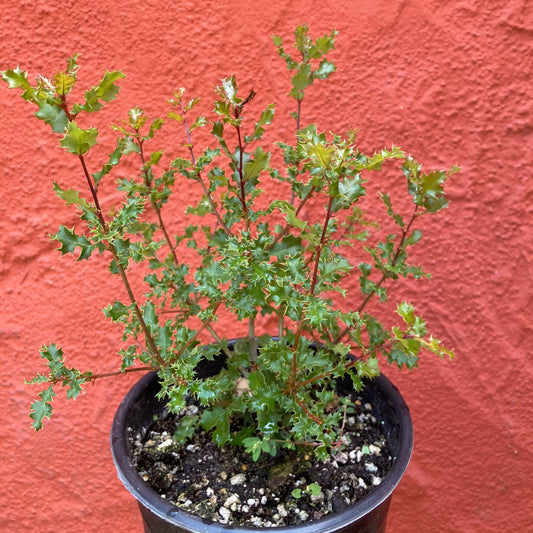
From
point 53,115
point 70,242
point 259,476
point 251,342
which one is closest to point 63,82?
point 53,115

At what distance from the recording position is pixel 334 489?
3.10 feet

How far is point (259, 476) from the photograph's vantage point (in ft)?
3.21

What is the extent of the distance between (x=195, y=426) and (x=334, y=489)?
10.5 inches

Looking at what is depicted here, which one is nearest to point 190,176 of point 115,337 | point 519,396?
point 115,337

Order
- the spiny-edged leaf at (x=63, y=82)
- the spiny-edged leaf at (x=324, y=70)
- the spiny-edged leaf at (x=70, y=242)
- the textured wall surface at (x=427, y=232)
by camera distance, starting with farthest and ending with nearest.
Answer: the textured wall surface at (x=427, y=232)
the spiny-edged leaf at (x=324, y=70)
the spiny-edged leaf at (x=70, y=242)
the spiny-edged leaf at (x=63, y=82)

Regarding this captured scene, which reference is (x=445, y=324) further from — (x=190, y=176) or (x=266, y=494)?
(x=190, y=176)

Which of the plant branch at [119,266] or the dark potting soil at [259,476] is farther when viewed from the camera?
the dark potting soil at [259,476]

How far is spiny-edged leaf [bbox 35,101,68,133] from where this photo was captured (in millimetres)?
641

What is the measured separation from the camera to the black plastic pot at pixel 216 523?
0.81 m

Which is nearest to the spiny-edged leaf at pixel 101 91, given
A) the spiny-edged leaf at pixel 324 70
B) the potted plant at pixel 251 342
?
the potted plant at pixel 251 342

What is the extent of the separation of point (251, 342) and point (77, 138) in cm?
50

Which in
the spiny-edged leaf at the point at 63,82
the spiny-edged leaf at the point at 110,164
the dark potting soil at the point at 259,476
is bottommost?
the dark potting soil at the point at 259,476

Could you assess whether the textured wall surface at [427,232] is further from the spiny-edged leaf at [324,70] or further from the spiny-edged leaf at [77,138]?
the spiny-edged leaf at [77,138]

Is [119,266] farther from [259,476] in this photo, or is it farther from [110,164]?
[259,476]
